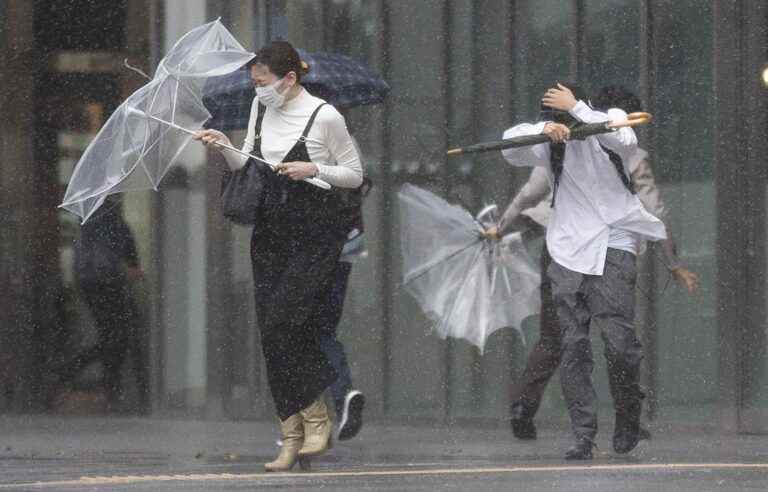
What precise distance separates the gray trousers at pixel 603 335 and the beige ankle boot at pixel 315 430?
3.90 feet

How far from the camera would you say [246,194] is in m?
8.97

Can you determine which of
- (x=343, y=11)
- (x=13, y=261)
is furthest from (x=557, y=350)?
(x=13, y=261)

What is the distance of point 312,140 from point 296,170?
29cm

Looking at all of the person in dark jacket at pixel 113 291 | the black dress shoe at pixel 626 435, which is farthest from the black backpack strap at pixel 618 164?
the person in dark jacket at pixel 113 291

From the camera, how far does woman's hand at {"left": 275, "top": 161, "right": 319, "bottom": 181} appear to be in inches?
348

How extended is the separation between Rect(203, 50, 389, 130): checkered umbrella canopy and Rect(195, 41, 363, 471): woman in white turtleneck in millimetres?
1147

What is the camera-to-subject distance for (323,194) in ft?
30.0

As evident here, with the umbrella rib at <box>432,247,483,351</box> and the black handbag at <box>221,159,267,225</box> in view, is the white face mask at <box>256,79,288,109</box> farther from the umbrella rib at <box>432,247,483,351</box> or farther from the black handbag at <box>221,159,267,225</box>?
the umbrella rib at <box>432,247,483,351</box>

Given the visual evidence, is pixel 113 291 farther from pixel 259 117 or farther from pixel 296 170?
pixel 296 170

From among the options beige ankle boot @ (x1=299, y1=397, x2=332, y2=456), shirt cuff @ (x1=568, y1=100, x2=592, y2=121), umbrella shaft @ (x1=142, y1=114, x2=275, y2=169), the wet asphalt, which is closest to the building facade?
the wet asphalt

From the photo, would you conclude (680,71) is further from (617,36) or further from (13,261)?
(13,261)

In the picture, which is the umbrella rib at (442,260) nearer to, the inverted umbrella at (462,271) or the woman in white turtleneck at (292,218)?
the inverted umbrella at (462,271)

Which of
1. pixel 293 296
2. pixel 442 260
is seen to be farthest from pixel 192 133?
pixel 442 260

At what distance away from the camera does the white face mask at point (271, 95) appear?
29.9 feet
